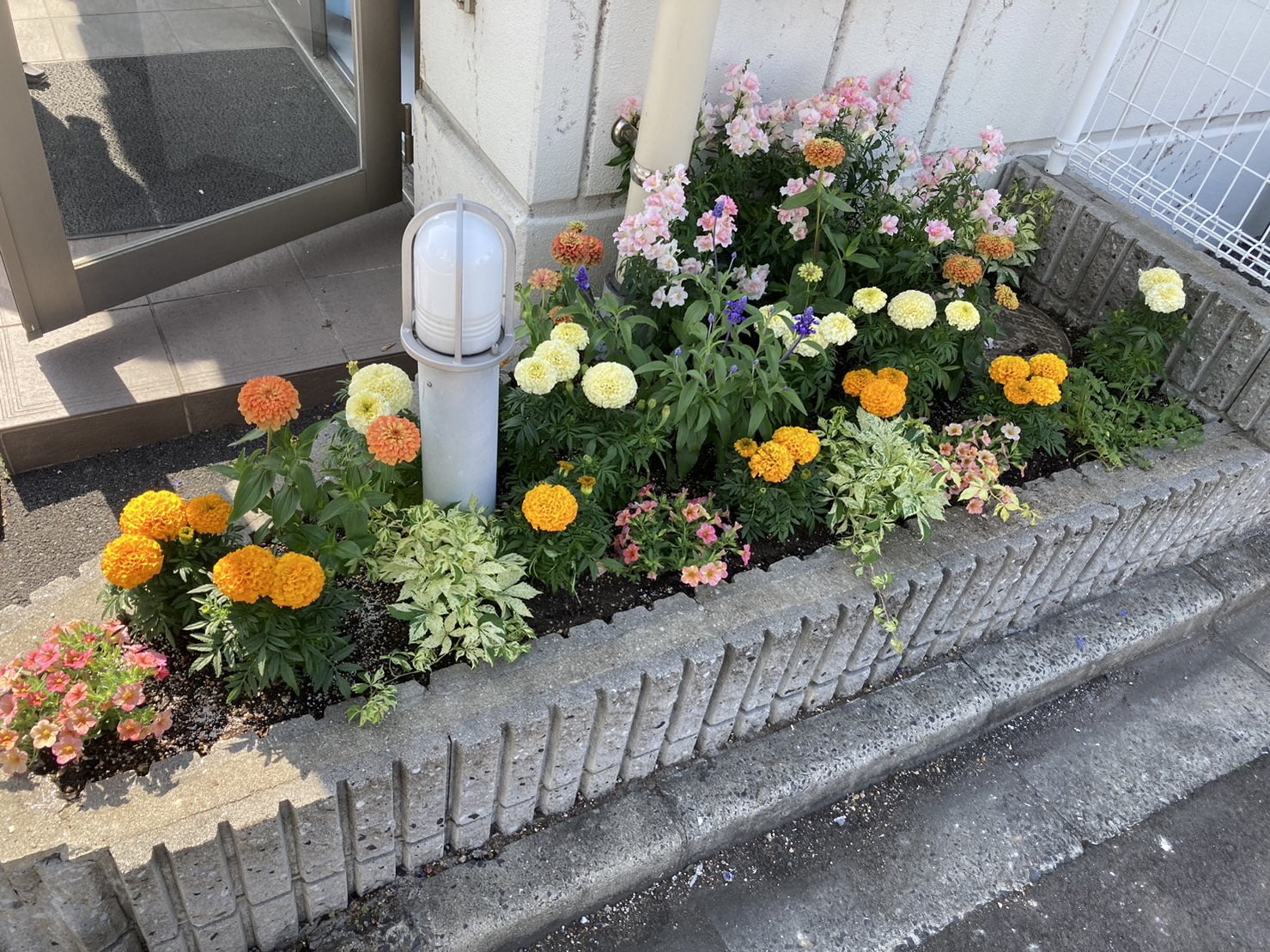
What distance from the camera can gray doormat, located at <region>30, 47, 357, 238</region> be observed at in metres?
3.34

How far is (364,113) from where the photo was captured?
12.8 ft

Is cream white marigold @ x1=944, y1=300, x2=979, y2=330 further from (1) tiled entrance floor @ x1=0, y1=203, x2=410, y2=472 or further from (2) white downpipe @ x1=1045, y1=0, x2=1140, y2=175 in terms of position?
(1) tiled entrance floor @ x1=0, y1=203, x2=410, y2=472

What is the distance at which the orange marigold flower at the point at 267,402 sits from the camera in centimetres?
196

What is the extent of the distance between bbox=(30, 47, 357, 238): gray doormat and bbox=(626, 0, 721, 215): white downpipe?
1.73 m

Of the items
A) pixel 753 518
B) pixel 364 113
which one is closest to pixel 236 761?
pixel 753 518

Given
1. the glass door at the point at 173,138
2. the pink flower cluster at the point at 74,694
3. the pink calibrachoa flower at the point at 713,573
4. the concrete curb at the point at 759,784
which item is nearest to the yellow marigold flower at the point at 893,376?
the pink calibrachoa flower at the point at 713,573

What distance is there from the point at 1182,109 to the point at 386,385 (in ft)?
12.0

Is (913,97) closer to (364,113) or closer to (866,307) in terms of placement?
(866,307)

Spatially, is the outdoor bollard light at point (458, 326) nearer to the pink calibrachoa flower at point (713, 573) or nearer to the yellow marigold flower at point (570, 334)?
the yellow marigold flower at point (570, 334)

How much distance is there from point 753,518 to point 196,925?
5.09 feet

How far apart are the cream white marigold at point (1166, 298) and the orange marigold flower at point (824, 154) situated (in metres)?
1.22

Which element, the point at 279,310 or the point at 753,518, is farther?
the point at 279,310

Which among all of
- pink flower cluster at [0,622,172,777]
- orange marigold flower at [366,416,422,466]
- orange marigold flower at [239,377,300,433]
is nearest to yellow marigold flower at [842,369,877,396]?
orange marigold flower at [366,416,422,466]

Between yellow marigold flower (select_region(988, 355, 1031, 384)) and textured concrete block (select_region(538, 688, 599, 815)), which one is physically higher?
yellow marigold flower (select_region(988, 355, 1031, 384))
